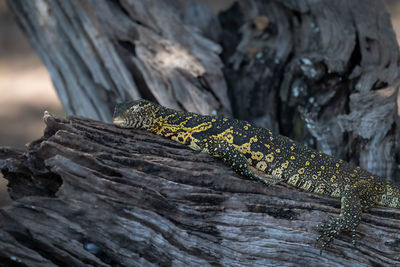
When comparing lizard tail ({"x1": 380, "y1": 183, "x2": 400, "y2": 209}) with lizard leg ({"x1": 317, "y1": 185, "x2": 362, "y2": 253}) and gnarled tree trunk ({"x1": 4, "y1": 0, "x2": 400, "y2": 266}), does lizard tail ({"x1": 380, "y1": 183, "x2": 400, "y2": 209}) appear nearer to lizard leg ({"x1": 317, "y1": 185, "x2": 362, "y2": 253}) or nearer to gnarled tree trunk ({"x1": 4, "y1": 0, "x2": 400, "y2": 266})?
gnarled tree trunk ({"x1": 4, "y1": 0, "x2": 400, "y2": 266})

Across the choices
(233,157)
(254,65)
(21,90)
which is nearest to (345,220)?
(233,157)

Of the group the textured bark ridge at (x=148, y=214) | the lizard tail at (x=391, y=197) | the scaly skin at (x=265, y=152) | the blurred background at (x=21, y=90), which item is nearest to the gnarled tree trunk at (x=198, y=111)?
the textured bark ridge at (x=148, y=214)

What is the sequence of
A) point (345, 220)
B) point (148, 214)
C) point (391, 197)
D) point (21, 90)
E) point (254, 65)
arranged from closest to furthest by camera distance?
point (148, 214), point (345, 220), point (391, 197), point (254, 65), point (21, 90)

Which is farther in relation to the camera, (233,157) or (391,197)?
(391,197)

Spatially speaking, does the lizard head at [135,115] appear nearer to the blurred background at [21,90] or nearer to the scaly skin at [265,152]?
the scaly skin at [265,152]

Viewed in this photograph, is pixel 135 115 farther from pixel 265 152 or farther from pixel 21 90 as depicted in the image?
pixel 21 90

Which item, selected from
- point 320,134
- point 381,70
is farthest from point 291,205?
point 381,70
